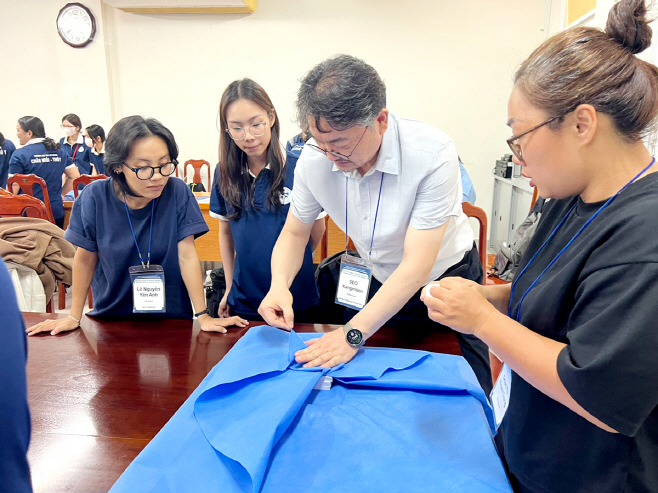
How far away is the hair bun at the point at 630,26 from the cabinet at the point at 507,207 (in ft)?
12.0

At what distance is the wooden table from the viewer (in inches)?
34.3

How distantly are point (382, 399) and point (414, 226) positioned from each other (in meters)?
0.51

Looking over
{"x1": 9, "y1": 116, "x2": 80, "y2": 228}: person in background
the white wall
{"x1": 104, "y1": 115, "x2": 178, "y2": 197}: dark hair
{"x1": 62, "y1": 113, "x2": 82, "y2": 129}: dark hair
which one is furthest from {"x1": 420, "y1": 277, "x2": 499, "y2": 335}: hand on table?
{"x1": 62, "y1": 113, "x2": 82, "y2": 129}: dark hair

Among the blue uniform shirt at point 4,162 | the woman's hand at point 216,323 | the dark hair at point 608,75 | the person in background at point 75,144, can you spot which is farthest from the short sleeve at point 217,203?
the person in background at point 75,144

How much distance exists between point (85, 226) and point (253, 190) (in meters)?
0.57

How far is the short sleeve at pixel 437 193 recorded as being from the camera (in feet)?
4.22

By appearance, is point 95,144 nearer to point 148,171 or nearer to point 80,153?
point 80,153

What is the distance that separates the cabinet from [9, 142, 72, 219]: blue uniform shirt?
437cm

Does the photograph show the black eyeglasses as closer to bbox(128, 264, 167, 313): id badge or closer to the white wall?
bbox(128, 264, 167, 313): id badge

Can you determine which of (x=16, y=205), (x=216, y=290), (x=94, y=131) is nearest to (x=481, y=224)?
(x=216, y=290)

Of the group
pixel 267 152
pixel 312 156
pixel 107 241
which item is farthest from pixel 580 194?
pixel 107 241

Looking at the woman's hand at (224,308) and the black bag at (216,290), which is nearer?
the woman's hand at (224,308)

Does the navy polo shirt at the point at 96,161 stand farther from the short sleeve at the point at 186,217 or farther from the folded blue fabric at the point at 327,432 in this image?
the folded blue fabric at the point at 327,432

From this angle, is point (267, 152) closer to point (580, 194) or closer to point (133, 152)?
point (133, 152)
